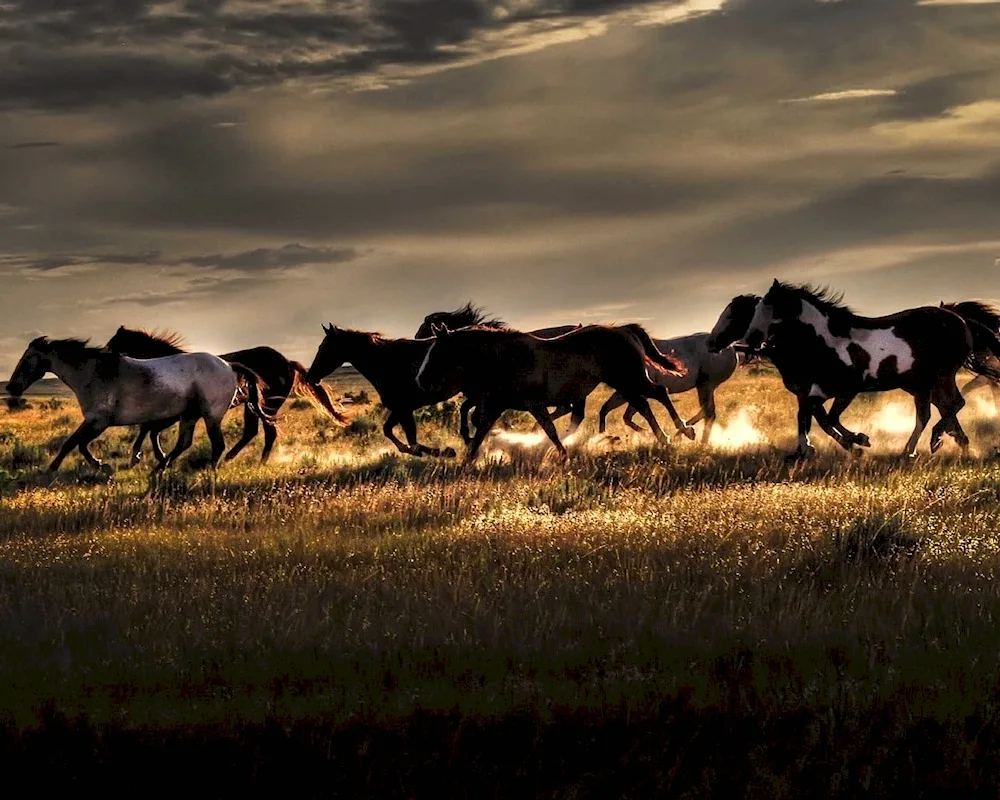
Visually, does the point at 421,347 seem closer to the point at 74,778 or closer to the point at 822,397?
the point at 822,397

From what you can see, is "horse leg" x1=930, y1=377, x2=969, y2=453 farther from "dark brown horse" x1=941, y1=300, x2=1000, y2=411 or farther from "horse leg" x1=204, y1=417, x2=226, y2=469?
"horse leg" x1=204, y1=417, x2=226, y2=469

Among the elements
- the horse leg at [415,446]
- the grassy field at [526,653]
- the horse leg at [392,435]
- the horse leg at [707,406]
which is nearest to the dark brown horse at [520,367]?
the horse leg at [415,446]

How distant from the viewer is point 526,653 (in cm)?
720

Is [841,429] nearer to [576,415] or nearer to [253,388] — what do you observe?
[576,415]

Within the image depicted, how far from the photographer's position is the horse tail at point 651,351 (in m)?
20.0

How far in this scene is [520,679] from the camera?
689 cm

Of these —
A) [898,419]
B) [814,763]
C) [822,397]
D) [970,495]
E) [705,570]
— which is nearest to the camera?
[814,763]

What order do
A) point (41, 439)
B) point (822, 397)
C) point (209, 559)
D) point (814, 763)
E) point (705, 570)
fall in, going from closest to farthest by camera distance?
point (814, 763), point (705, 570), point (209, 559), point (822, 397), point (41, 439)

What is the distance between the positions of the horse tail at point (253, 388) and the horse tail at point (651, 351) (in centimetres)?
607

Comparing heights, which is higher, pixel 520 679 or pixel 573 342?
pixel 573 342

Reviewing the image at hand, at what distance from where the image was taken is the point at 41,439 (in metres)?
32.9

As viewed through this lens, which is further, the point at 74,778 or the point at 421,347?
the point at 421,347

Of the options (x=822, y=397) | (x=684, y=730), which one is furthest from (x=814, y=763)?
(x=822, y=397)

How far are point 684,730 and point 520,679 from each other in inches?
36.5
